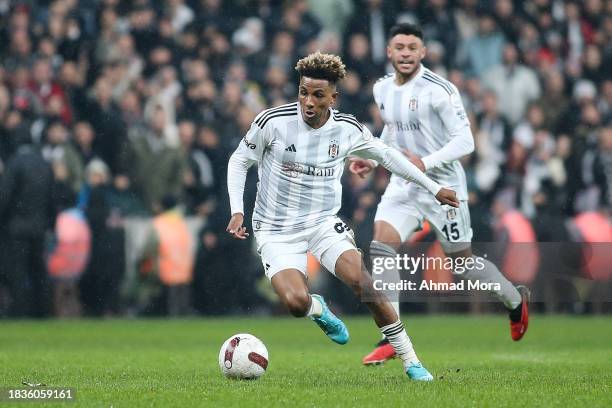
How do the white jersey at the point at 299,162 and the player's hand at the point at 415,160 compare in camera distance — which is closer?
the white jersey at the point at 299,162

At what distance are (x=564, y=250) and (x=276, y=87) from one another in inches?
188

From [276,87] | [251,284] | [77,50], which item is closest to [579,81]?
[276,87]

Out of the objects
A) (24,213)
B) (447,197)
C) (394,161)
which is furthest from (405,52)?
(24,213)

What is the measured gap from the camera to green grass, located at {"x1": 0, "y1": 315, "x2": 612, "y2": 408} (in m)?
7.61

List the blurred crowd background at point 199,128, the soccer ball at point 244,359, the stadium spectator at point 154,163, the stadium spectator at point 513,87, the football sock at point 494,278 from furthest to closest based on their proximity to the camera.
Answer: the stadium spectator at point 513,87
the stadium spectator at point 154,163
the blurred crowd background at point 199,128
the football sock at point 494,278
the soccer ball at point 244,359

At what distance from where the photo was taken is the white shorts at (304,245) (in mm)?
8961

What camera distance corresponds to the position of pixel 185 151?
17.1 metres

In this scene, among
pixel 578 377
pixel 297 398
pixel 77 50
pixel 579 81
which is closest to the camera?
pixel 297 398

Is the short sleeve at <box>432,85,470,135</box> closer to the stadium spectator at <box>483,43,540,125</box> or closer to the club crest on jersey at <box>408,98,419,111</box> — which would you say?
the club crest on jersey at <box>408,98,419,111</box>

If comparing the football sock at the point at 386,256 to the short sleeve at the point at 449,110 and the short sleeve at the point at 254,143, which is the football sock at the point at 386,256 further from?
the short sleeve at the point at 254,143

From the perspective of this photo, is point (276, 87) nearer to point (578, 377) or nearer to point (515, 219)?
point (515, 219)

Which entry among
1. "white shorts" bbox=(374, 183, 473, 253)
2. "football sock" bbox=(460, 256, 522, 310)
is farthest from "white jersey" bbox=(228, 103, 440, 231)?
"football sock" bbox=(460, 256, 522, 310)

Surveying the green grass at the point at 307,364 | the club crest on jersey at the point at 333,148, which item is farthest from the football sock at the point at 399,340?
the club crest on jersey at the point at 333,148

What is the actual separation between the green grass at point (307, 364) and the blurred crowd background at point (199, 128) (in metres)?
0.93
